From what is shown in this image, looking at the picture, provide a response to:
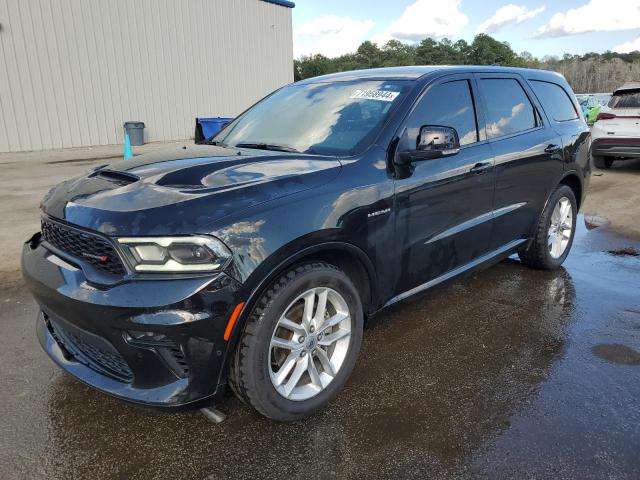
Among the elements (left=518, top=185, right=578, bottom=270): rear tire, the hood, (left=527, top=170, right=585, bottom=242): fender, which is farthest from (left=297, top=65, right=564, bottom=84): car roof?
(left=518, top=185, right=578, bottom=270): rear tire

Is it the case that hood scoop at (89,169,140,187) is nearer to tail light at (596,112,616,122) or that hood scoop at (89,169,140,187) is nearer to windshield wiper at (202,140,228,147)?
windshield wiper at (202,140,228,147)

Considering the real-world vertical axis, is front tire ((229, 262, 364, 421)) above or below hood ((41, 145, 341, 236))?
below

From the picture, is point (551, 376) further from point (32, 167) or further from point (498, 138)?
point (32, 167)

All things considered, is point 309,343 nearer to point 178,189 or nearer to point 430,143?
point 178,189

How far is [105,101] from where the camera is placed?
17266mm

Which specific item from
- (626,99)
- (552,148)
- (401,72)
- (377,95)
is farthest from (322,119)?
(626,99)

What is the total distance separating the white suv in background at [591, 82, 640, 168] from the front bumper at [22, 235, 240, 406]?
10.3 metres

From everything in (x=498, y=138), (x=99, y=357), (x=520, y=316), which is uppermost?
(x=498, y=138)

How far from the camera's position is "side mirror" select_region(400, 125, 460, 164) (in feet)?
9.78

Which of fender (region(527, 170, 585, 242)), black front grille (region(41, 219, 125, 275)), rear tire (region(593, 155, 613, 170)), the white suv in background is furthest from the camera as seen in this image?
rear tire (region(593, 155, 613, 170))

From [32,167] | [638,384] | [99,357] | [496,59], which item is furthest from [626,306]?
[496,59]

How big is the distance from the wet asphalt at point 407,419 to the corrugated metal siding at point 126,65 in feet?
46.3

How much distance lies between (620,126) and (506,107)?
816 centimetres

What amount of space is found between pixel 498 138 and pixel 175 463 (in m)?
3.11
